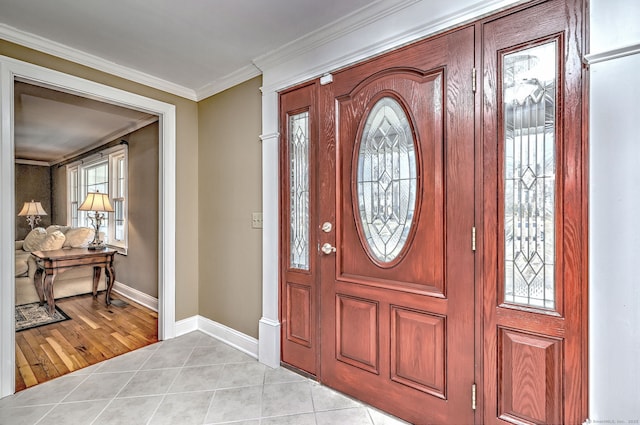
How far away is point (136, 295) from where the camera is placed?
4035mm

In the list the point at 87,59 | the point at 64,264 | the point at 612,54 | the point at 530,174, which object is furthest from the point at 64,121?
the point at 612,54

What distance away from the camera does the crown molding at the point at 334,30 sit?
172cm

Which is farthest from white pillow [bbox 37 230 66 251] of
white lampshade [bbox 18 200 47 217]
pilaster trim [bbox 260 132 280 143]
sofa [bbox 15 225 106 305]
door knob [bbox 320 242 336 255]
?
door knob [bbox 320 242 336 255]

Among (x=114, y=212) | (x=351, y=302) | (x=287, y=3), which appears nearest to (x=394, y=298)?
(x=351, y=302)

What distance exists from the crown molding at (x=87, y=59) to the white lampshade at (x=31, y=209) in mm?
5011

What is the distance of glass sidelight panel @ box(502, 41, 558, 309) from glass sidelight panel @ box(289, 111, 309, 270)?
4.05 ft

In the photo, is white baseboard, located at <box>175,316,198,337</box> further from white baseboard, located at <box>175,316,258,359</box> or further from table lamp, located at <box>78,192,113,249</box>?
table lamp, located at <box>78,192,113,249</box>

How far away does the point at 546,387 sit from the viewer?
1.34 m

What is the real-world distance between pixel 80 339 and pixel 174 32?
9.22 ft

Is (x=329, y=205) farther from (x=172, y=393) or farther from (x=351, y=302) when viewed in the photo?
(x=172, y=393)

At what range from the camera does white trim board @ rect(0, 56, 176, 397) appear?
1965 millimetres

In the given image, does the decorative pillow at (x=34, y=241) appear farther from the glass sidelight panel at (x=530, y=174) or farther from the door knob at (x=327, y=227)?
the glass sidelight panel at (x=530, y=174)

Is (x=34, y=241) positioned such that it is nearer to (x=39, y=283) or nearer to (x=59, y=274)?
(x=39, y=283)

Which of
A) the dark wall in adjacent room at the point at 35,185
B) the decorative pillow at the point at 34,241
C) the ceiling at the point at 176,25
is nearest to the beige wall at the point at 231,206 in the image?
the ceiling at the point at 176,25
